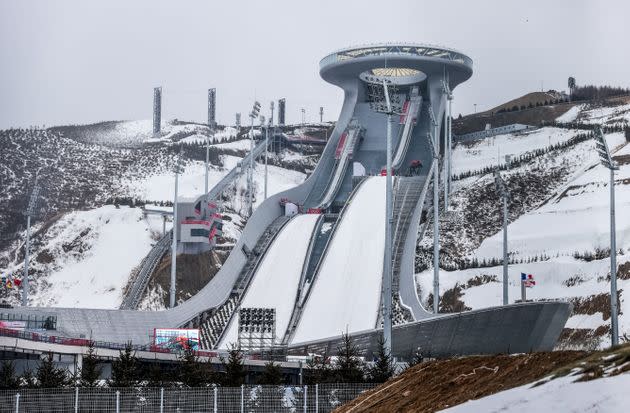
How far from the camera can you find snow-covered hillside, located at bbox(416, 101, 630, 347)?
6203 centimetres

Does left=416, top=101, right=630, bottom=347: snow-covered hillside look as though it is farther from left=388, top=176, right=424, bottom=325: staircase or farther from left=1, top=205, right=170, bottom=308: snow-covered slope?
left=1, top=205, right=170, bottom=308: snow-covered slope

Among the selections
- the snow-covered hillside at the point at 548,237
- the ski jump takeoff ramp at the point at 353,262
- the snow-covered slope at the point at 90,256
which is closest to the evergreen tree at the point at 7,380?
the ski jump takeoff ramp at the point at 353,262

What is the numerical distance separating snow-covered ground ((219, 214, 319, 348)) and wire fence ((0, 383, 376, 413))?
34.3 metres

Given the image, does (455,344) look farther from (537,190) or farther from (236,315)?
(537,190)

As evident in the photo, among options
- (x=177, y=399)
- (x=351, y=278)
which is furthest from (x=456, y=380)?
(x=351, y=278)

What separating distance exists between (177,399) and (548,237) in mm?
50270

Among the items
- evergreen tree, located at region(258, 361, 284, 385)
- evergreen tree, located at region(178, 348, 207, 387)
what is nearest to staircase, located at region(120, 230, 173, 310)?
evergreen tree, located at region(178, 348, 207, 387)

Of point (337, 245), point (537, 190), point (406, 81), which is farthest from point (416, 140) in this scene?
point (337, 245)

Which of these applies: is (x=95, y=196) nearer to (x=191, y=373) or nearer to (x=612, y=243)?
(x=612, y=243)

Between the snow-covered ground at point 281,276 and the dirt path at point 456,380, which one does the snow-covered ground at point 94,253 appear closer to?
the snow-covered ground at point 281,276

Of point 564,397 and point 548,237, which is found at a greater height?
point 548,237

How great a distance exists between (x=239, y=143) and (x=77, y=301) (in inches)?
2573

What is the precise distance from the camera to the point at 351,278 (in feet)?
233

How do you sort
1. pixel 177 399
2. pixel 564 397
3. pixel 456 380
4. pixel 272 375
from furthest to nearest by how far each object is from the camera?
pixel 272 375, pixel 177 399, pixel 456 380, pixel 564 397
